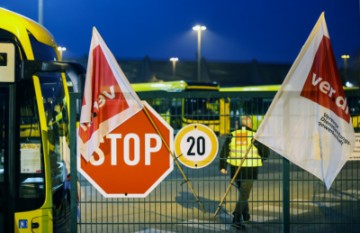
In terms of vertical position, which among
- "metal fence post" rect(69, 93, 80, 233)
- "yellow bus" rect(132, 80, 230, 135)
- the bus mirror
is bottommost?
"metal fence post" rect(69, 93, 80, 233)

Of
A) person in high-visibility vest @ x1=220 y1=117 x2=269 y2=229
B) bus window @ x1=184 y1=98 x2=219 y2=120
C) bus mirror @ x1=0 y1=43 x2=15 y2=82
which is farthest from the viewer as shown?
person in high-visibility vest @ x1=220 y1=117 x2=269 y2=229

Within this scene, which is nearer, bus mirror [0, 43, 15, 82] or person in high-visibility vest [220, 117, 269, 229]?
bus mirror [0, 43, 15, 82]

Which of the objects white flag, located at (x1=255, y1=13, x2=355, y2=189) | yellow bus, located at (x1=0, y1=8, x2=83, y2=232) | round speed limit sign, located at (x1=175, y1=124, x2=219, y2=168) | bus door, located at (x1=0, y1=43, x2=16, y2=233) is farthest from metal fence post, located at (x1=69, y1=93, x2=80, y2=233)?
white flag, located at (x1=255, y1=13, x2=355, y2=189)

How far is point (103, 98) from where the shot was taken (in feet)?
17.1

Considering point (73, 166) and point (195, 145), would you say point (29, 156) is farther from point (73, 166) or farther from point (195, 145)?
point (195, 145)

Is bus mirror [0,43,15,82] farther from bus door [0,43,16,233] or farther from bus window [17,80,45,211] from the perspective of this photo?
bus window [17,80,45,211]

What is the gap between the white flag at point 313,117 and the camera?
17.1 ft

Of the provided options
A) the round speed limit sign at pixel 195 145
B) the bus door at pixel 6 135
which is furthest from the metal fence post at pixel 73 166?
the round speed limit sign at pixel 195 145

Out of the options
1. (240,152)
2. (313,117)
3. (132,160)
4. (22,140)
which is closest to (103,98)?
(132,160)

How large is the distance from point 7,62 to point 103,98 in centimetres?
110

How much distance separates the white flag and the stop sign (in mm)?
1080

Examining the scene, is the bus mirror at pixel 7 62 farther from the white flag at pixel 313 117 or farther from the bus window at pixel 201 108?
the white flag at pixel 313 117

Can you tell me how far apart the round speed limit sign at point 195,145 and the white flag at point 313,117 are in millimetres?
528

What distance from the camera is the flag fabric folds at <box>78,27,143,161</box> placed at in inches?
203
